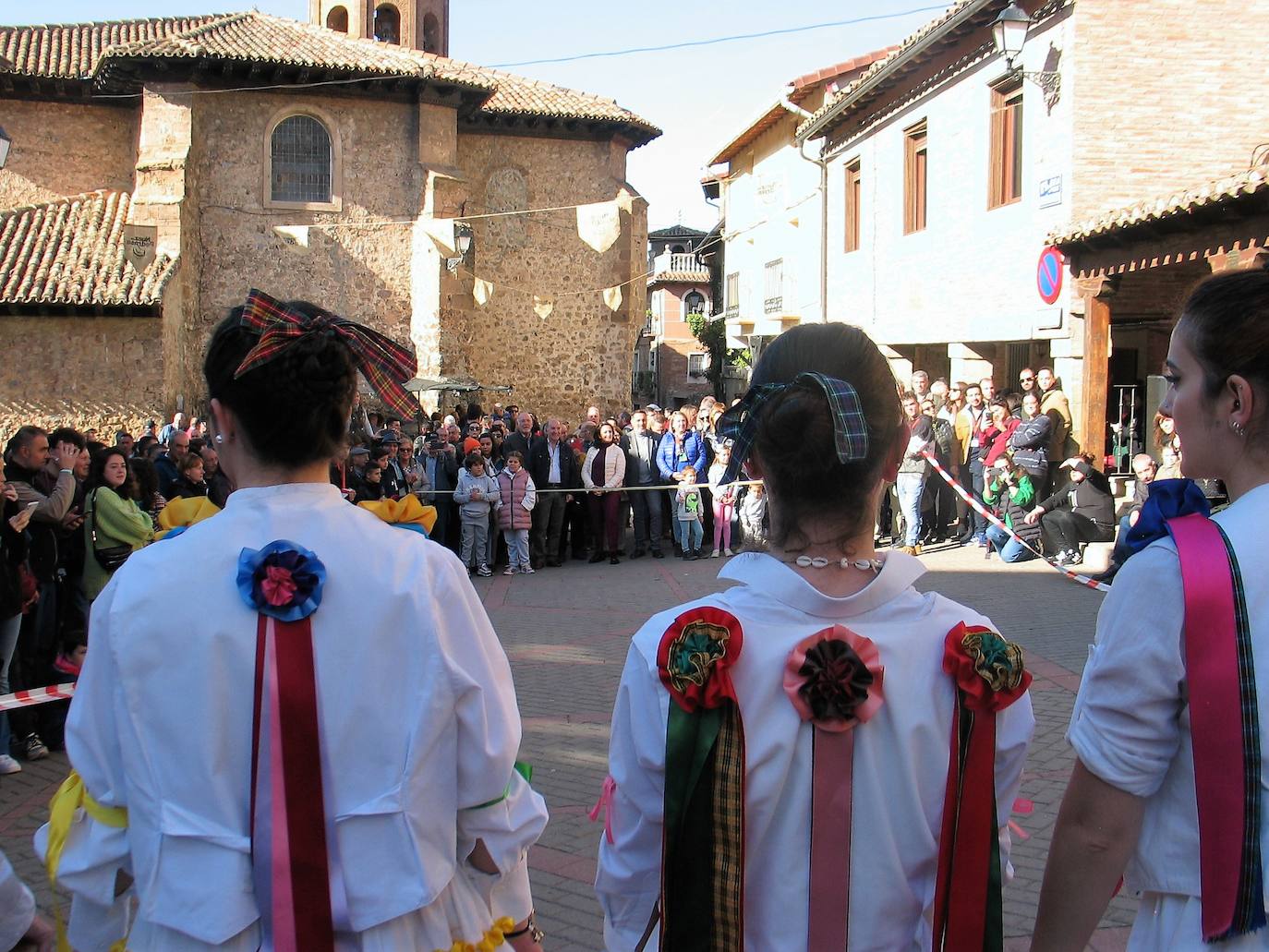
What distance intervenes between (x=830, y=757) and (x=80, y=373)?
22776 millimetres

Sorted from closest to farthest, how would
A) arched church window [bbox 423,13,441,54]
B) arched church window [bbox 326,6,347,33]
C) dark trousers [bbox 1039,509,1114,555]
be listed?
dark trousers [bbox 1039,509,1114,555] → arched church window [bbox 326,6,347,33] → arched church window [bbox 423,13,441,54]

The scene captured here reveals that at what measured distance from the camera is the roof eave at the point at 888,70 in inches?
634

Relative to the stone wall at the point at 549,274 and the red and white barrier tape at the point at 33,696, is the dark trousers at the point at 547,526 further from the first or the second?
the stone wall at the point at 549,274

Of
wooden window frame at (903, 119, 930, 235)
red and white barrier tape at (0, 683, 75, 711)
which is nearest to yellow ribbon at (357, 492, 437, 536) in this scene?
red and white barrier tape at (0, 683, 75, 711)

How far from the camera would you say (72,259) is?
72.4 ft

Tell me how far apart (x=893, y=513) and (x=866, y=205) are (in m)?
8.36

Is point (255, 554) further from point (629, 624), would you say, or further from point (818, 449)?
point (629, 624)

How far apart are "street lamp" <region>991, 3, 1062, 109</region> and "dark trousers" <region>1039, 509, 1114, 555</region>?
5.92m

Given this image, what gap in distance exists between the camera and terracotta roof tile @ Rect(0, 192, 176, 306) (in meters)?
21.1

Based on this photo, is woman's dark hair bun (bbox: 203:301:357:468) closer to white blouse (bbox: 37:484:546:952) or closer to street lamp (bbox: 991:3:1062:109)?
white blouse (bbox: 37:484:546:952)

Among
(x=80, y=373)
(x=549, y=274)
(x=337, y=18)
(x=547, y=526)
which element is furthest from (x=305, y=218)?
(x=547, y=526)

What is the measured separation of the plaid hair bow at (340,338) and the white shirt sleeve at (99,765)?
0.53m

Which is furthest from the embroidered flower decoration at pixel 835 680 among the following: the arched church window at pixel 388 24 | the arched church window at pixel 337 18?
the arched church window at pixel 388 24

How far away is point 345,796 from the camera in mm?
2031
